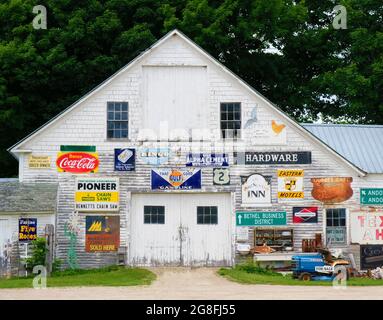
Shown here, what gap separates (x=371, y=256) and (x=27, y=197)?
12437 mm

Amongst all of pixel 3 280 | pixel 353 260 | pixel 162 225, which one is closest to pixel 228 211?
pixel 162 225

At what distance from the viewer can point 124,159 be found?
2669 centimetres

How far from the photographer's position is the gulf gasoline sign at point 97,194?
26.5 m

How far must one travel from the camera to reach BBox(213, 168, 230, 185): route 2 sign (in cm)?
2680

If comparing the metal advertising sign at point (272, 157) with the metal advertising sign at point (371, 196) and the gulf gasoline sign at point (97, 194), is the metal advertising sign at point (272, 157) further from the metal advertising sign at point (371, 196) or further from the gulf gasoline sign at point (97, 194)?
the gulf gasoline sign at point (97, 194)

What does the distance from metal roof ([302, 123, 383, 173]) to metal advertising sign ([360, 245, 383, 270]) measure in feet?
9.21

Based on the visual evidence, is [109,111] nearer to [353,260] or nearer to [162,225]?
[162,225]

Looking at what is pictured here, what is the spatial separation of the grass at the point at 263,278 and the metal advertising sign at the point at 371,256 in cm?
256

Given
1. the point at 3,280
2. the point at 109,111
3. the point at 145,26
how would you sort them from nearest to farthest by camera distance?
1. the point at 3,280
2. the point at 109,111
3. the point at 145,26

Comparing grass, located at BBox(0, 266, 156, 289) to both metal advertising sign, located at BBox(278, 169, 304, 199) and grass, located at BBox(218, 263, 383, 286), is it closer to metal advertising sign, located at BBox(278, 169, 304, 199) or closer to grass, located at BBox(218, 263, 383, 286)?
grass, located at BBox(218, 263, 383, 286)

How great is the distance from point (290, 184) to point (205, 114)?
12.9 feet

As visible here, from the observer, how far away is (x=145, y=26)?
3769cm

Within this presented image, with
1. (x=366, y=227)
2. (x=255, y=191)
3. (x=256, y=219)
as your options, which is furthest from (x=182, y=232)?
(x=366, y=227)

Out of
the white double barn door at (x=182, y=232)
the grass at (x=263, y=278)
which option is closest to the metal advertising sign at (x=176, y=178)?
the white double barn door at (x=182, y=232)
